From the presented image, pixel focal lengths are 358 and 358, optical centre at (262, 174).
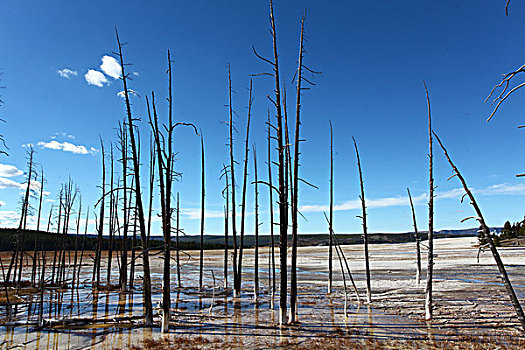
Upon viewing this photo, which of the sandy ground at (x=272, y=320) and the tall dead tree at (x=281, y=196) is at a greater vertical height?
the tall dead tree at (x=281, y=196)

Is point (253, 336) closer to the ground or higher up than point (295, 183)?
closer to the ground

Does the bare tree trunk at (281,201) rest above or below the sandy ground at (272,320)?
above

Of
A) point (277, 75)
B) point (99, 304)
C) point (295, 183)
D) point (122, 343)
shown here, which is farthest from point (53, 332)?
point (277, 75)

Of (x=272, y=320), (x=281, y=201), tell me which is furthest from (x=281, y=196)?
(x=272, y=320)

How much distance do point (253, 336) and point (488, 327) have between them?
25.3 ft

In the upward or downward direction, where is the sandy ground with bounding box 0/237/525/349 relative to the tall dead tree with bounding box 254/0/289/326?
downward

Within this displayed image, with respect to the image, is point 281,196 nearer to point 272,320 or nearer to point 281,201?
point 281,201

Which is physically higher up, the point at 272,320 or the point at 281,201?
the point at 281,201

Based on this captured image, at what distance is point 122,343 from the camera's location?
1102 centimetres

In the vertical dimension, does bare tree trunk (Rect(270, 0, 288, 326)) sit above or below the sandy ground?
above

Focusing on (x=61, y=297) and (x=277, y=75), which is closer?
(x=277, y=75)

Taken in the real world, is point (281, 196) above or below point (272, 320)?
above

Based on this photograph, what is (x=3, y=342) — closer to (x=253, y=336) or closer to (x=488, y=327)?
(x=253, y=336)

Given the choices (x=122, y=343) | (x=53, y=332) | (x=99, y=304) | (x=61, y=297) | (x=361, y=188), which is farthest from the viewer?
(x=61, y=297)
